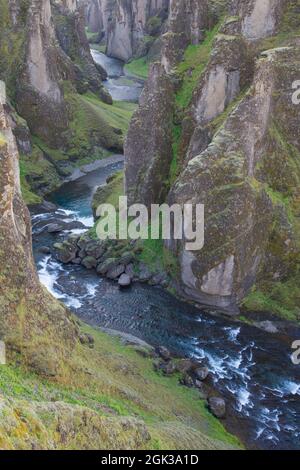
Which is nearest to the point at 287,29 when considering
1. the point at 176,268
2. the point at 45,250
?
the point at 176,268

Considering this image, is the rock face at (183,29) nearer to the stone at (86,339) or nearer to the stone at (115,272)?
the stone at (115,272)

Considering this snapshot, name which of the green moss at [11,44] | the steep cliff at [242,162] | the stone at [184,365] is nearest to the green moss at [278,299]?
the steep cliff at [242,162]

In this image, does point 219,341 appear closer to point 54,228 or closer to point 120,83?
point 54,228

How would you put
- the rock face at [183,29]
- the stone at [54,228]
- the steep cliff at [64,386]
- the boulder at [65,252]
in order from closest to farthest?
the steep cliff at [64,386] < the boulder at [65,252] < the rock face at [183,29] < the stone at [54,228]

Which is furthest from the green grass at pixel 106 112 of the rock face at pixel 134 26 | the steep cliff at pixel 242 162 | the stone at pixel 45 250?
the rock face at pixel 134 26

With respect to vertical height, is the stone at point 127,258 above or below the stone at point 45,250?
above

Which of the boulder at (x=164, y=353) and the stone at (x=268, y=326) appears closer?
the boulder at (x=164, y=353)

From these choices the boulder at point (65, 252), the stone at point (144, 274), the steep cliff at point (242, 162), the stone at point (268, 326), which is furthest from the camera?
the boulder at point (65, 252)

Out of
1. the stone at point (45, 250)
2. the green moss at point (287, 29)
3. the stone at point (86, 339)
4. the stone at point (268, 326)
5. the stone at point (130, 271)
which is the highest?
the green moss at point (287, 29)
